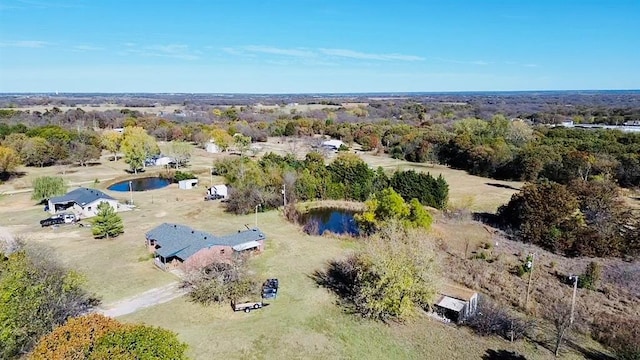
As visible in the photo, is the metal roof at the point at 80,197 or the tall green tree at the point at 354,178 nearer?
the metal roof at the point at 80,197

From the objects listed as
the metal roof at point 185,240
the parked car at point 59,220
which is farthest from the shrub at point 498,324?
the parked car at point 59,220

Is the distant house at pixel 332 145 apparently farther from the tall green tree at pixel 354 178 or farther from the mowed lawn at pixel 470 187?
the tall green tree at pixel 354 178

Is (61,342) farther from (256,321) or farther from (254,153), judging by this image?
(254,153)

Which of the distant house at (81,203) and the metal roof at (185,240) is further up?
the metal roof at (185,240)

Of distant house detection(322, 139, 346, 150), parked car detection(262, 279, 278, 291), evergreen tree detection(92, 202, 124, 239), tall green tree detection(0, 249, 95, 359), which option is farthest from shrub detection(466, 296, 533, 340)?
distant house detection(322, 139, 346, 150)

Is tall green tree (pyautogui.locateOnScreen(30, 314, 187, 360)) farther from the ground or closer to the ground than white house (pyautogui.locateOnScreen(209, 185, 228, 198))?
farther from the ground

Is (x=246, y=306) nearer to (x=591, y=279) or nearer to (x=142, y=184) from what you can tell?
(x=591, y=279)

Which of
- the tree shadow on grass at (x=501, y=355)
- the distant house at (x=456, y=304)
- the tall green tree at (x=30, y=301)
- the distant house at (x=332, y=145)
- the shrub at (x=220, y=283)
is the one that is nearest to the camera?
the tall green tree at (x=30, y=301)

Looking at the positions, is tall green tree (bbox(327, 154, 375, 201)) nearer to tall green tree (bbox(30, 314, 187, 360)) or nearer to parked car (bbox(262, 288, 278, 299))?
parked car (bbox(262, 288, 278, 299))
